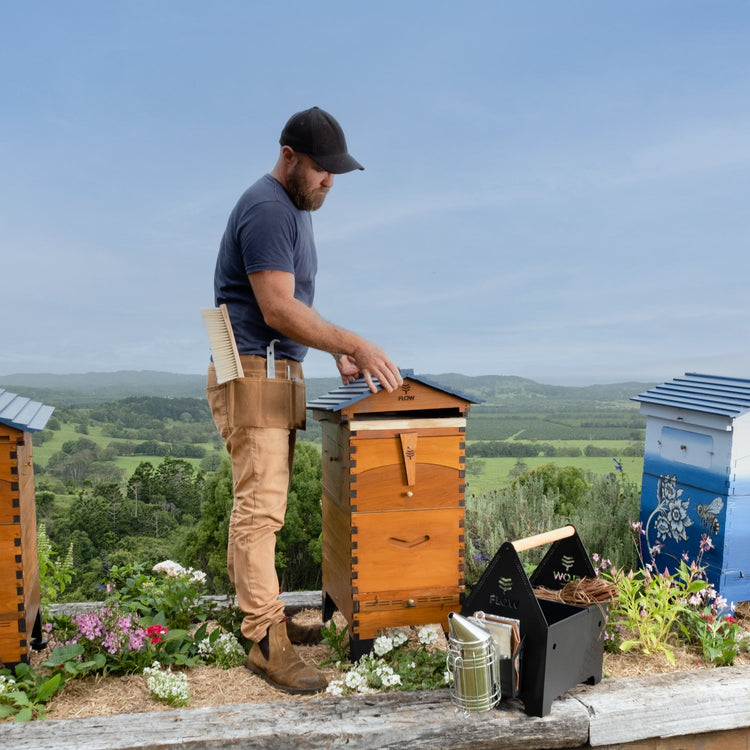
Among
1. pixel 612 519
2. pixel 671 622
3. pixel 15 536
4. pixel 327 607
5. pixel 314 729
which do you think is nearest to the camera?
pixel 314 729

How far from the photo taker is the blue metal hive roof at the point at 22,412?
10.4 feet

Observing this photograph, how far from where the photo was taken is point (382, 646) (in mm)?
3420

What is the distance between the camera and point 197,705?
10.3 feet

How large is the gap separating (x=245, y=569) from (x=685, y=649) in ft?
7.91

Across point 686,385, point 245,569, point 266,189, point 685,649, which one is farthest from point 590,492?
point 266,189

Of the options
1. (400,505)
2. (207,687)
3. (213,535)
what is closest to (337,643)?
(207,687)

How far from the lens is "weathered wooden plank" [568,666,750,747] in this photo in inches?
115

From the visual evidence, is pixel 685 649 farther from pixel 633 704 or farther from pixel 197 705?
pixel 197 705

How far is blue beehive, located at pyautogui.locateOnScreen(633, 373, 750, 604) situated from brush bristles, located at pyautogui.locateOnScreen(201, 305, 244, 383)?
9.37ft

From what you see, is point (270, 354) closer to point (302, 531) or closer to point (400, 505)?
point (400, 505)

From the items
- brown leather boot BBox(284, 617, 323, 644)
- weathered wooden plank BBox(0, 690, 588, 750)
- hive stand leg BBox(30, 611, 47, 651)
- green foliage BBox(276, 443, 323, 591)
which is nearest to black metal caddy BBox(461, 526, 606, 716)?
weathered wooden plank BBox(0, 690, 588, 750)

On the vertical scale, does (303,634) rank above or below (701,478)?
below

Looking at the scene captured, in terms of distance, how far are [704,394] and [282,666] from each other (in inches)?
125

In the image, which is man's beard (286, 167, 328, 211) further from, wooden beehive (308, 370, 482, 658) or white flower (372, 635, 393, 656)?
white flower (372, 635, 393, 656)
